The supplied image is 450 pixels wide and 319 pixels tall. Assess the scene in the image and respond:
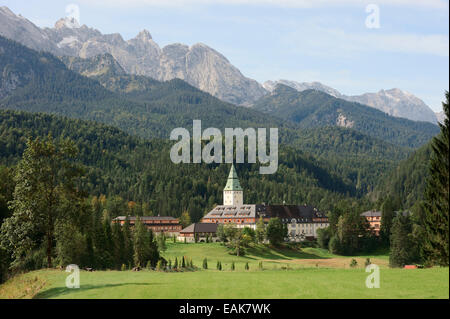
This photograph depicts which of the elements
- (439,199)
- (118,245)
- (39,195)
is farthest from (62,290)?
(118,245)

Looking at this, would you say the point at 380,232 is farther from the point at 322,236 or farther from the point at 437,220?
the point at 437,220

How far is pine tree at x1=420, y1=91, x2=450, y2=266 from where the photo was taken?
51.6 metres

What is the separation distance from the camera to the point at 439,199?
52562mm

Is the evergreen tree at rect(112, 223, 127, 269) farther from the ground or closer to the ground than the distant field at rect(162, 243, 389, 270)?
farther from the ground

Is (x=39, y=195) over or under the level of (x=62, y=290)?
over

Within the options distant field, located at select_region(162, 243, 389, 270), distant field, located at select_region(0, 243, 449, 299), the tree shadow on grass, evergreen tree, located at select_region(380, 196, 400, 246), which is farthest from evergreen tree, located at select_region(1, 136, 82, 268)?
evergreen tree, located at select_region(380, 196, 400, 246)

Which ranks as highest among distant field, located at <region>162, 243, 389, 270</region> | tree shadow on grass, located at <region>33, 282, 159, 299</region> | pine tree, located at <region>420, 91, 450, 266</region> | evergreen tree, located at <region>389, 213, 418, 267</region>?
pine tree, located at <region>420, 91, 450, 266</region>

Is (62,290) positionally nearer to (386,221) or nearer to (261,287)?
(261,287)

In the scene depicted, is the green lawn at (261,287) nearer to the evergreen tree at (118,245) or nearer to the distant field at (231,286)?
the distant field at (231,286)

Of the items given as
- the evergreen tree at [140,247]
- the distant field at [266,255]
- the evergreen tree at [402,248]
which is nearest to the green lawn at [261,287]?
the evergreen tree at [140,247]

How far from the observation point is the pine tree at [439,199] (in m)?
51.6

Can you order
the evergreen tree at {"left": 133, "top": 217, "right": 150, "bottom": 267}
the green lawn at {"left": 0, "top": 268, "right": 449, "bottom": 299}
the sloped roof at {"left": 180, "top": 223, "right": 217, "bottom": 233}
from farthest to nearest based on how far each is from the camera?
the sloped roof at {"left": 180, "top": 223, "right": 217, "bottom": 233}, the evergreen tree at {"left": 133, "top": 217, "right": 150, "bottom": 267}, the green lawn at {"left": 0, "top": 268, "right": 449, "bottom": 299}

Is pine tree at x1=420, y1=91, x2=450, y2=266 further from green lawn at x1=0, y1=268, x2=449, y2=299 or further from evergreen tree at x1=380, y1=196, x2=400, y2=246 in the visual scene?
evergreen tree at x1=380, y1=196, x2=400, y2=246
